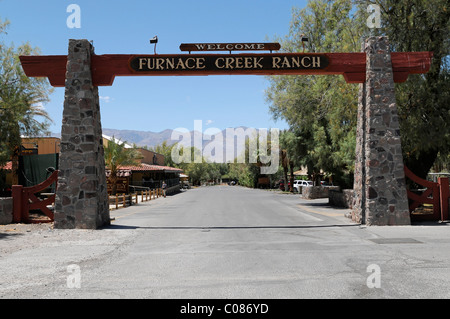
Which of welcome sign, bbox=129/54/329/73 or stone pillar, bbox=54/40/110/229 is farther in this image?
welcome sign, bbox=129/54/329/73

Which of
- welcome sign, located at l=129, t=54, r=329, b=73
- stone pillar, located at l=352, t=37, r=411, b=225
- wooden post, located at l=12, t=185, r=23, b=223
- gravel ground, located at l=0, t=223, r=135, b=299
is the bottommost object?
gravel ground, located at l=0, t=223, r=135, b=299

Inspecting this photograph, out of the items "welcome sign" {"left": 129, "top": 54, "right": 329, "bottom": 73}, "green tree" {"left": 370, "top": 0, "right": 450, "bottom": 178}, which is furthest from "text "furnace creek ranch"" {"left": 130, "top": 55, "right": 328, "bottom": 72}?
"green tree" {"left": 370, "top": 0, "right": 450, "bottom": 178}

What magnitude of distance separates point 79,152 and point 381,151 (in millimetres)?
10130

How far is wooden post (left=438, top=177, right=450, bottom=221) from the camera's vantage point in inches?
522

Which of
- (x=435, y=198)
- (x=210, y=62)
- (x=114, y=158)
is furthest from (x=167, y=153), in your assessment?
(x=435, y=198)

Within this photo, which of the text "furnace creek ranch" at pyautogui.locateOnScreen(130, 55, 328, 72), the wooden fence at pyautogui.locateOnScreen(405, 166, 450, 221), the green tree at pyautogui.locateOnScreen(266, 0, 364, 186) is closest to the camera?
the text "furnace creek ranch" at pyautogui.locateOnScreen(130, 55, 328, 72)

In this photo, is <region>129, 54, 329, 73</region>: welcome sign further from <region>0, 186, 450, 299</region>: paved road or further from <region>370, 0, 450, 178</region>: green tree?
<region>0, 186, 450, 299</region>: paved road

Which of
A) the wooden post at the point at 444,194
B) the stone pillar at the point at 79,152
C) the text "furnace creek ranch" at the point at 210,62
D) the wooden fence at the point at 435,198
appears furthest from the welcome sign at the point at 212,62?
the wooden post at the point at 444,194

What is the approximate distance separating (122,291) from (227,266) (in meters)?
2.21

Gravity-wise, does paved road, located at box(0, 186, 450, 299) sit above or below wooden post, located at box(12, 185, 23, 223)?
below

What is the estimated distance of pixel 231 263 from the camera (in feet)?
24.0

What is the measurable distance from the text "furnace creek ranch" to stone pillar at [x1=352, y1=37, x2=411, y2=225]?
71.2 inches

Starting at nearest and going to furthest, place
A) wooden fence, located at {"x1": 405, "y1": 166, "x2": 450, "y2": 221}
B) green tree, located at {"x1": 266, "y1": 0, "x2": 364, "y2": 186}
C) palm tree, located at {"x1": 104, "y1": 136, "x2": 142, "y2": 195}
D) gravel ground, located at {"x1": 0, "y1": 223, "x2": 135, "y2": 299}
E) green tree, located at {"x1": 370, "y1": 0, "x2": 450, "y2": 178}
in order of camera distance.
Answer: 1. gravel ground, located at {"x1": 0, "y1": 223, "x2": 135, "y2": 299}
2. wooden fence, located at {"x1": 405, "y1": 166, "x2": 450, "y2": 221}
3. green tree, located at {"x1": 370, "y1": 0, "x2": 450, "y2": 178}
4. green tree, located at {"x1": 266, "y1": 0, "x2": 364, "y2": 186}
5. palm tree, located at {"x1": 104, "y1": 136, "x2": 142, "y2": 195}
